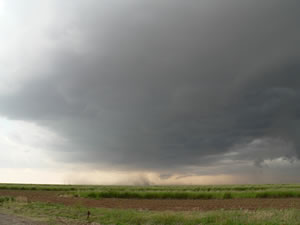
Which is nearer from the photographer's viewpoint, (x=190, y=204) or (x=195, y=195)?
(x=190, y=204)

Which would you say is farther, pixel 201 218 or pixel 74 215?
pixel 74 215

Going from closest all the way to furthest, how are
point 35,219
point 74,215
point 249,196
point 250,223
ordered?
point 250,223, point 35,219, point 74,215, point 249,196

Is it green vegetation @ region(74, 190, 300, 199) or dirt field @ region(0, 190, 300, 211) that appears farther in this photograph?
green vegetation @ region(74, 190, 300, 199)

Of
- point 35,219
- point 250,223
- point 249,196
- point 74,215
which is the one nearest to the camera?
point 250,223

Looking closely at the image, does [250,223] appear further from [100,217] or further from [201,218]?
[100,217]

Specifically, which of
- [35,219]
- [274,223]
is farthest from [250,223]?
[35,219]

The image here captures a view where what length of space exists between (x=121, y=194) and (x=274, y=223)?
34626mm

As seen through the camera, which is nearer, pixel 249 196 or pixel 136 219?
pixel 136 219

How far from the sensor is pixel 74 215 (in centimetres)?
2306

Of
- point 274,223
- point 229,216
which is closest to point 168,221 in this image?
point 229,216

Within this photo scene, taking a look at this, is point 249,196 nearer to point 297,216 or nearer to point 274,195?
point 274,195

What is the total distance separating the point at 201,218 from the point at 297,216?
8053 mm

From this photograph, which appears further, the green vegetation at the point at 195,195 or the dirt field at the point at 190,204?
the green vegetation at the point at 195,195

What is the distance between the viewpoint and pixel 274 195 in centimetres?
4703
